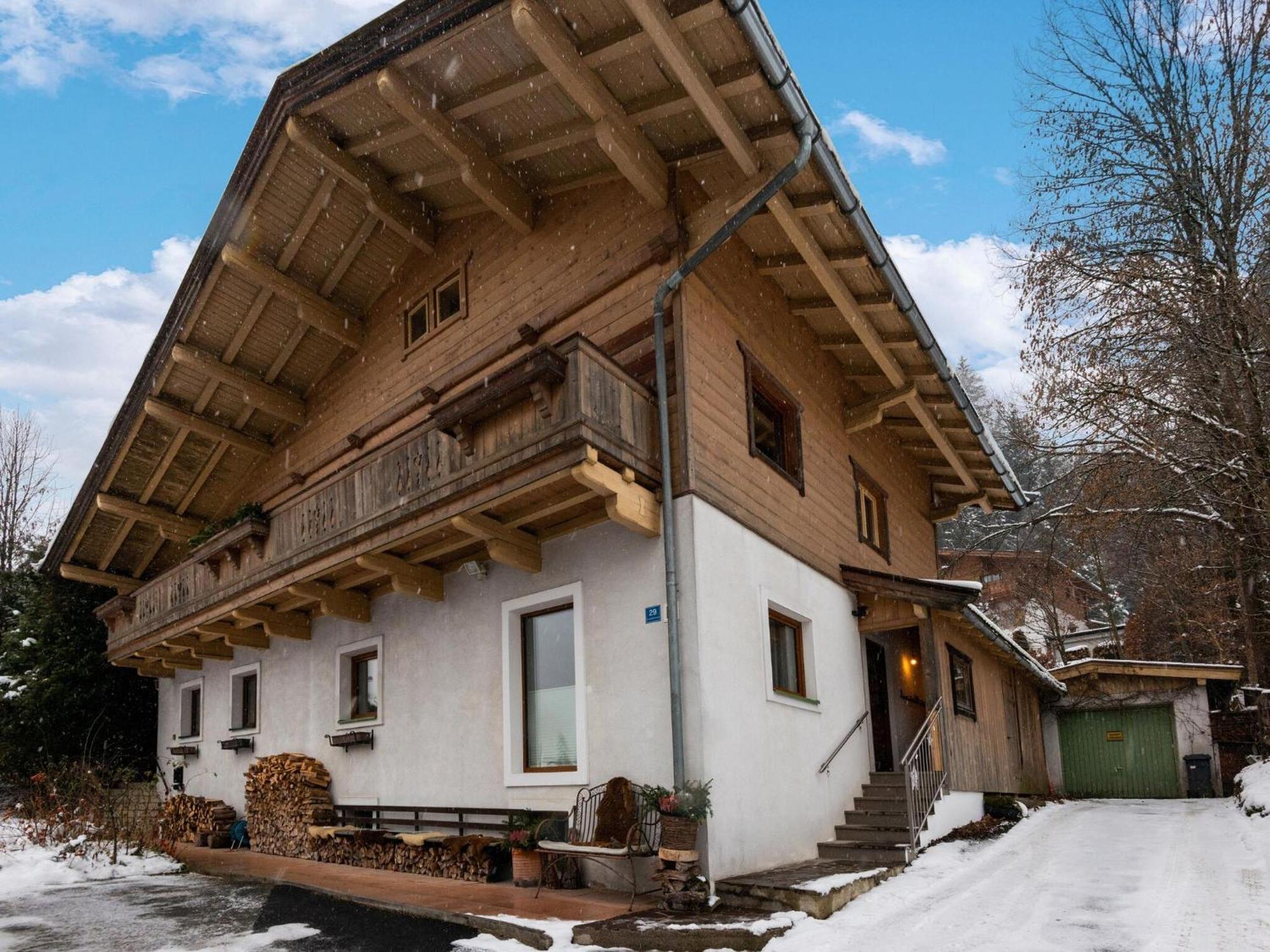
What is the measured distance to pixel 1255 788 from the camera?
42.4ft

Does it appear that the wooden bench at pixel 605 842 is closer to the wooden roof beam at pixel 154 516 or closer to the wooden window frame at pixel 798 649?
the wooden window frame at pixel 798 649

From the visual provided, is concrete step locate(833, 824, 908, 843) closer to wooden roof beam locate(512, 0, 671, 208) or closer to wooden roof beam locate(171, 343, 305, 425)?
wooden roof beam locate(512, 0, 671, 208)

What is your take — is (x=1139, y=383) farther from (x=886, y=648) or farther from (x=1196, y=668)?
(x=1196, y=668)

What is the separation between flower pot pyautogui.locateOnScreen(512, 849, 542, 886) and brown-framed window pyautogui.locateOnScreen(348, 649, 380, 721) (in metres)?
3.79

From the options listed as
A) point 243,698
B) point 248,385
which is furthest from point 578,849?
point 243,698

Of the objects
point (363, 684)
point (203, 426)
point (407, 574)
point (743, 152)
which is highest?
point (743, 152)

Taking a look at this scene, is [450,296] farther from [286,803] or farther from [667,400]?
[286,803]

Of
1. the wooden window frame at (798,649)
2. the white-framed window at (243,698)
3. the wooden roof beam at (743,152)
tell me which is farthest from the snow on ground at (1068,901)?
the white-framed window at (243,698)

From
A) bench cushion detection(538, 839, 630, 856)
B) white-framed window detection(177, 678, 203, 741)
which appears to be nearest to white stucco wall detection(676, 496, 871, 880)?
bench cushion detection(538, 839, 630, 856)

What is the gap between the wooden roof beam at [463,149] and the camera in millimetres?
9547

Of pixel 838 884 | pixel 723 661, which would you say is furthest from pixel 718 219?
pixel 838 884

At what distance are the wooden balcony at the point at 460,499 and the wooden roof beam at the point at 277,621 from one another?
2cm

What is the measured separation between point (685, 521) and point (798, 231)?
306 centimetres

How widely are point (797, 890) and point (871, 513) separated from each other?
24.4 ft
